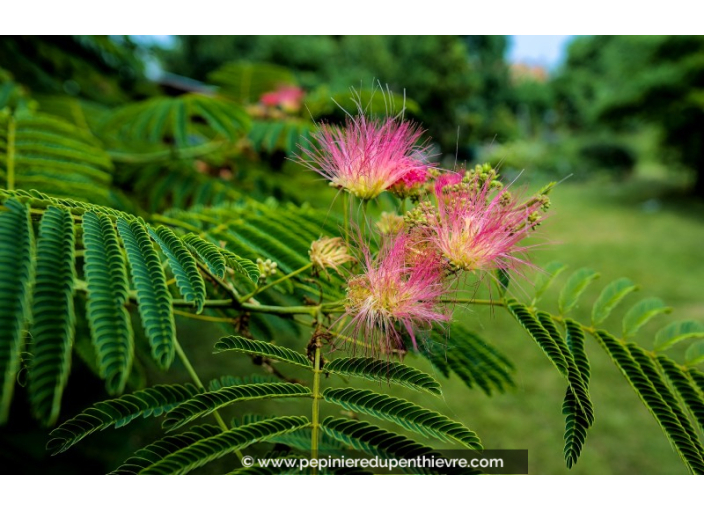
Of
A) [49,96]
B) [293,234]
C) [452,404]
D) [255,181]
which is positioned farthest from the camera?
[452,404]

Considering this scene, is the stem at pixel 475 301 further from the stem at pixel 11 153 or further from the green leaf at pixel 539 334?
the stem at pixel 11 153

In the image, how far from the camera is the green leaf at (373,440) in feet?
2.42

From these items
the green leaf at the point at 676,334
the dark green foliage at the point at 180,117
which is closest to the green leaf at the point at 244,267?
the green leaf at the point at 676,334

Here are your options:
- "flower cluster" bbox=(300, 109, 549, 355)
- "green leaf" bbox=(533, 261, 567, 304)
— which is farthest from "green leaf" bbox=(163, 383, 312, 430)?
"green leaf" bbox=(533, 261, 567, 304)

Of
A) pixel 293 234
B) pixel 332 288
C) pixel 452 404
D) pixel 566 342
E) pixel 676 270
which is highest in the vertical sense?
pixel 676 270

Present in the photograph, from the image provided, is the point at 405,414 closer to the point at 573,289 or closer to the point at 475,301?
the point at 475,301

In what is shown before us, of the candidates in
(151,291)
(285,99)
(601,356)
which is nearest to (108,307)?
(151,291)

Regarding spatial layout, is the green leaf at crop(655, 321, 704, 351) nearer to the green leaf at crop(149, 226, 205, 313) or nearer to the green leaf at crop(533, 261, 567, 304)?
the green leaf at crop(533, 261, 567, 304)

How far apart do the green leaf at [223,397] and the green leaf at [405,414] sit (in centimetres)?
5

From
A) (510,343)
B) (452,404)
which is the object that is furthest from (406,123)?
(510,343)

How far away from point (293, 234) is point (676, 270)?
25.6ft

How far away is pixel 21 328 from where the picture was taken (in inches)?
19.1
